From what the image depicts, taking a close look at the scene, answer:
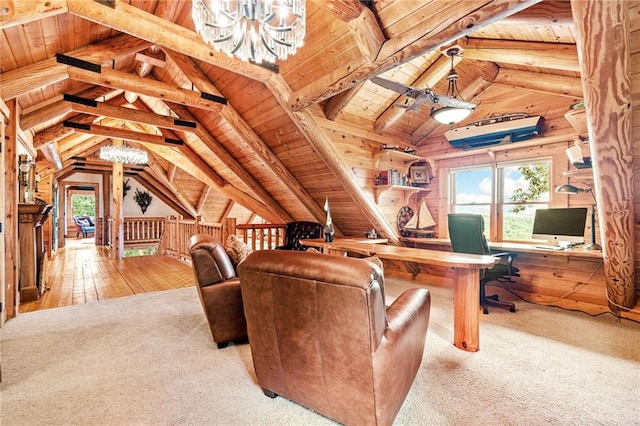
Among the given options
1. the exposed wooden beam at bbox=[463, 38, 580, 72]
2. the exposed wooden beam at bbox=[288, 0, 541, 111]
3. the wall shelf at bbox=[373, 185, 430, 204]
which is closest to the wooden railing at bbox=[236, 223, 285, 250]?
the wall shelf at bbox=[373, 185, 430, 204]

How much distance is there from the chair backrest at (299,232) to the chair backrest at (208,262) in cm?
293

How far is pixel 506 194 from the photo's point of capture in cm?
415

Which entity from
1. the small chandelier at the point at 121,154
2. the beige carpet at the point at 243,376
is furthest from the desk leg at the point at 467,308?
the small chandelier at the point at 121,154

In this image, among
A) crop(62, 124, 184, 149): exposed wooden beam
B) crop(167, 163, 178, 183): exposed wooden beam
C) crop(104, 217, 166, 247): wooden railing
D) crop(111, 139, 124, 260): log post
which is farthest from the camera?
crop(104, 217, 166, 247): wooden railing

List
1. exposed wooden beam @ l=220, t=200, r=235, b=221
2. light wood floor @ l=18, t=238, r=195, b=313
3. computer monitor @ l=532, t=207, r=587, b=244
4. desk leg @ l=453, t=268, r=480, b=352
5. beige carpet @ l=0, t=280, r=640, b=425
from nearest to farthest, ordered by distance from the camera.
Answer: beige carpet @ l=0, t=280, r=640, b=425 → desk leg @ l=453, t=268, r=480, b=352 → computer monitor @ l=532, t=207, r=587, b=244 → light wood floor @ l=18, t=238, r=195, b=313 → exposed wooden beam @ l=220, t=200, r=235, b=221

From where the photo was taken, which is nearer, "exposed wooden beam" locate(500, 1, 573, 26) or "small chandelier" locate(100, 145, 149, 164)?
"exposed wooden beam" locate(500, 1, 573, 26)

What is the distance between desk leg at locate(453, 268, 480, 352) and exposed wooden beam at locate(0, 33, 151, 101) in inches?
161

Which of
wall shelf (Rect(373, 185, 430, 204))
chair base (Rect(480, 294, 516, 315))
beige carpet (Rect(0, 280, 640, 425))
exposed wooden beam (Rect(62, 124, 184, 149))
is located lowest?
beige carpet (Rect(0, 280, 640, 425))

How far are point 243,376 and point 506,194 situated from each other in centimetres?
409

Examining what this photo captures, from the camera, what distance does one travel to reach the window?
3.88m

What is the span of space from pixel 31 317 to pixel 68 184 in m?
8.94

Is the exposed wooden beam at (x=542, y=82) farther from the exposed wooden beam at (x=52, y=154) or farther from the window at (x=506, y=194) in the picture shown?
the exposed wooden beam at (x=52, y=154)

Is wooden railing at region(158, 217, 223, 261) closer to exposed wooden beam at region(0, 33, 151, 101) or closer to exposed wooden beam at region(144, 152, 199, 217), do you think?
exposed wooden beam at region(144, 152, 199, 217)

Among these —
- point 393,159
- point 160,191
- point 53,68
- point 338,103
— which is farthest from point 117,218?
point 393,159
